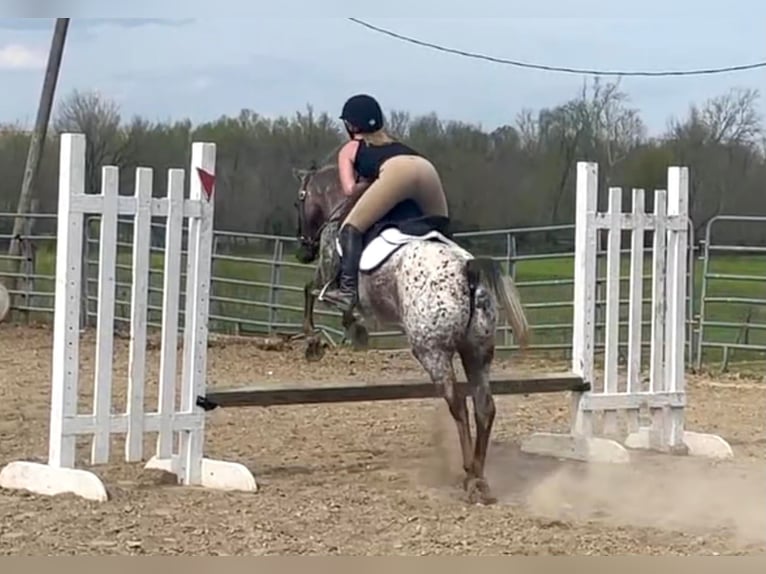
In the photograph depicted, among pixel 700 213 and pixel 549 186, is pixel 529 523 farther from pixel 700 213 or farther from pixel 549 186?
pixel 700 213

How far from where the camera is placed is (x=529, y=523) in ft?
13.7

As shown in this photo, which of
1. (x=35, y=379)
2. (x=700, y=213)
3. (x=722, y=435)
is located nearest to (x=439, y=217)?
(x=722, y=435)

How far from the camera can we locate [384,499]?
4566 mm

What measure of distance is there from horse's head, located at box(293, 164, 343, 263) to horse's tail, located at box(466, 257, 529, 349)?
3.61ft

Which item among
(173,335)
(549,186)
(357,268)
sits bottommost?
(173,335)

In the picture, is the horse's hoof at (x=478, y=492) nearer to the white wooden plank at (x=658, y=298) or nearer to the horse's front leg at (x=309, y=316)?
the horse's front leg at (x=309, y=316)

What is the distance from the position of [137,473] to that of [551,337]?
282 inches

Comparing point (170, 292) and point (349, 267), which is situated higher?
point (349, 267)

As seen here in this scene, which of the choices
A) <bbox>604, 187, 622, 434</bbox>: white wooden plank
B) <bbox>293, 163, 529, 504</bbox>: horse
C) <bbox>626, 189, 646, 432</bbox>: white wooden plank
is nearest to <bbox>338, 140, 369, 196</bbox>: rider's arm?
<bbox>293, 163, 529, 504</bbox>: horse

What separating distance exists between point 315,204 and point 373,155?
65 cm

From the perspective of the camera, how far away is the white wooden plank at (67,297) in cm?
450

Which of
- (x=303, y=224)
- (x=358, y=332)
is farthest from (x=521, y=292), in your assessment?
(x=358, y=332)

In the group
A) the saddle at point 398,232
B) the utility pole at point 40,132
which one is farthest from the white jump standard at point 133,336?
the utility pole at point 40,132

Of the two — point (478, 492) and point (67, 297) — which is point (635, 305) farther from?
point (67, 297)
